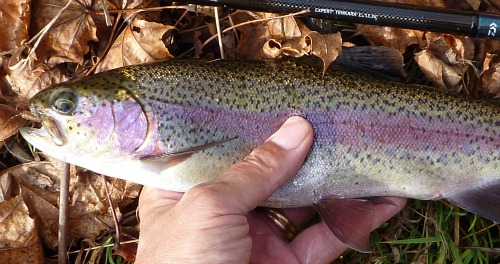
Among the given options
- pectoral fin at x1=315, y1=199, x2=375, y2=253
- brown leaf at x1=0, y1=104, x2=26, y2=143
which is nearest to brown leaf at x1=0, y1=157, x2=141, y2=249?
brown leaf at x1=0, y1=104, x2=26, y2=143

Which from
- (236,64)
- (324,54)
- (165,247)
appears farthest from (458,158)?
(165,247)

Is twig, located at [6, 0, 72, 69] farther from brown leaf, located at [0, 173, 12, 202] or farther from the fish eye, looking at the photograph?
brown leaf, located at [0, 173, 12, 202]

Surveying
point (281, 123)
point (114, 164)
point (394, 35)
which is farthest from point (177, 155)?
point (394, 35)

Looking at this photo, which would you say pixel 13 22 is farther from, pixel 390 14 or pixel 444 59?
pixel 444 59

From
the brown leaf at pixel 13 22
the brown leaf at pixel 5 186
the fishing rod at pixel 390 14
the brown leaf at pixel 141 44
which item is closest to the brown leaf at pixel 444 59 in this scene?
the fishing rod at pixel 390 14

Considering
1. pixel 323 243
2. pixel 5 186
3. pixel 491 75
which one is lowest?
pixel 323 243

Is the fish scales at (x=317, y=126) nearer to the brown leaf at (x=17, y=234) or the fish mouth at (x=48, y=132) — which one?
the fish mouth at (x=48, y=132)

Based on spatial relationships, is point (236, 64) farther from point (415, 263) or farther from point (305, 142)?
point (415, 263)
